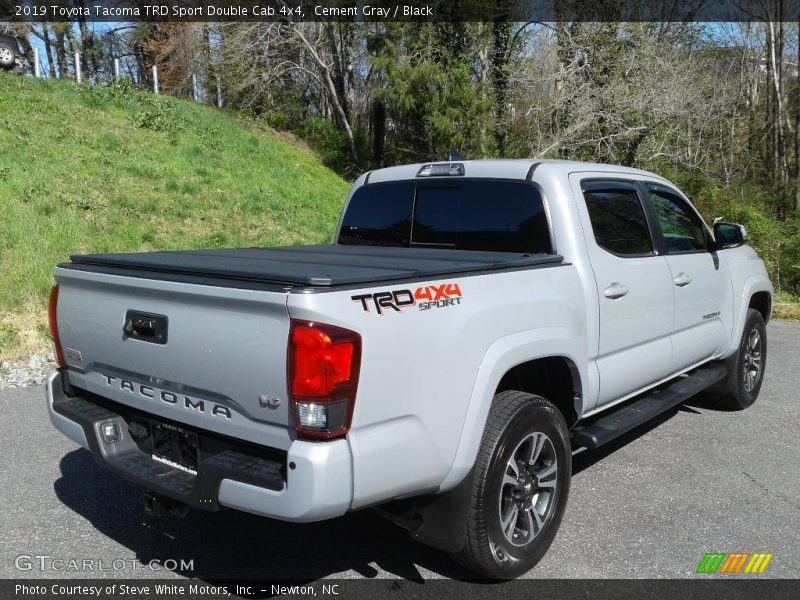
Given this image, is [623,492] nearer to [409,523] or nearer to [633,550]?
[633,550]

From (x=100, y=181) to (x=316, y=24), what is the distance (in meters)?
13.5

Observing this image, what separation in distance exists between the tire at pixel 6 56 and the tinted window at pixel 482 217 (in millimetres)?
17971

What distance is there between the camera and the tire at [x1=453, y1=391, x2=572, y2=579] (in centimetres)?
304

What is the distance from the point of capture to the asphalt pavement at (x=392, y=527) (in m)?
3.42

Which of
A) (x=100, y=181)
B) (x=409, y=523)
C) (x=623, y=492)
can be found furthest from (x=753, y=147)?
(x=409, y=523)

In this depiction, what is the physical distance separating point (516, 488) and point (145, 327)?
177 centimetres

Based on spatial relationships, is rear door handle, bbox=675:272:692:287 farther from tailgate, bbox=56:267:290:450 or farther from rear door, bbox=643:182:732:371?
tailgate, bbox=56:267:290:450

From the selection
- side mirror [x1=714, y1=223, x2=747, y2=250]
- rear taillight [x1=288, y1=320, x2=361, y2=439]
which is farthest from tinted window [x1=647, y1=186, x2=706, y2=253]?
rear taillight [x1=288, y1=320, x2=361, y2=439]

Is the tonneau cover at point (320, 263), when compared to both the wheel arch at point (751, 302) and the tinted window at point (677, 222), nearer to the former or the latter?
the tinted window at point (677, 222)

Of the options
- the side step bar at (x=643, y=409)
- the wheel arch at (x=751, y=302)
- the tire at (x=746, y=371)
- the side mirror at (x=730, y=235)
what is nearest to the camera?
the side step bar at (x=643, y=409)

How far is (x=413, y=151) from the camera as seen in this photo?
22984 mm

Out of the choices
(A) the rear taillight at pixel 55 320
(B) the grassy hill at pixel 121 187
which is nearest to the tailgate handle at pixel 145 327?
(A) the rear taillight at pixel 55 320

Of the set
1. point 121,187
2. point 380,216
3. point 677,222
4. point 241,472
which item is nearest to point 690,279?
point 677,222

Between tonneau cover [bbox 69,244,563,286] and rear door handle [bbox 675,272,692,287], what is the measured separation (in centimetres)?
137
